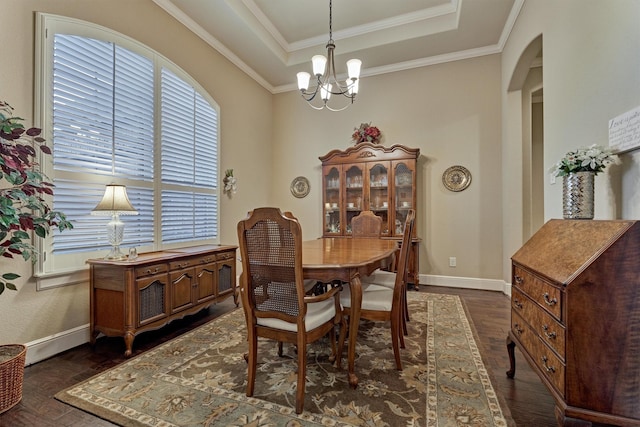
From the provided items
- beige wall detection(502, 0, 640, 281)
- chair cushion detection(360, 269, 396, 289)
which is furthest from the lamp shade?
beige wall detection(502, 0, 640, 281)

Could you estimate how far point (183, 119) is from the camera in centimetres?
336

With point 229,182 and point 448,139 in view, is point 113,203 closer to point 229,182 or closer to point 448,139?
point 229,182

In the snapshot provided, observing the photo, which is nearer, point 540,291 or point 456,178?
point 540,291

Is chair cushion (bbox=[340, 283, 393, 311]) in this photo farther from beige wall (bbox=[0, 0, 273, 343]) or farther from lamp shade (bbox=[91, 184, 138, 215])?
beige wall (bbox=[0, 0, 273, 343])

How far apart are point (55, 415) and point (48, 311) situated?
97 centimetres

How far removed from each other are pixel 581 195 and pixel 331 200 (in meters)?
3.31

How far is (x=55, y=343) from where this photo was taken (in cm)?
218

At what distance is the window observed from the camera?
86.6 inches

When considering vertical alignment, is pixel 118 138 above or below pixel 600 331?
above

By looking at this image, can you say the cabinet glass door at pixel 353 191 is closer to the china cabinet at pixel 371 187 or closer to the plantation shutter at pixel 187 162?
the china cabinet at pixel 371 187

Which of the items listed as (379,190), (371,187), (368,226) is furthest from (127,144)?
(379,190)

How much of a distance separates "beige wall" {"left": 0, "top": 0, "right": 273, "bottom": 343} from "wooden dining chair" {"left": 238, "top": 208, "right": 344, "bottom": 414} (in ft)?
5.53

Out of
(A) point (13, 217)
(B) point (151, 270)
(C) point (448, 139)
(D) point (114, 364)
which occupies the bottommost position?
(D) point (114, 364)

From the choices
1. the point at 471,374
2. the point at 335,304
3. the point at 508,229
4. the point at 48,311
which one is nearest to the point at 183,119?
the point at 48,311
